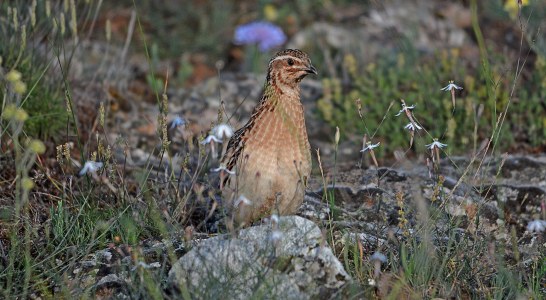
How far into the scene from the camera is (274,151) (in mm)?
5574

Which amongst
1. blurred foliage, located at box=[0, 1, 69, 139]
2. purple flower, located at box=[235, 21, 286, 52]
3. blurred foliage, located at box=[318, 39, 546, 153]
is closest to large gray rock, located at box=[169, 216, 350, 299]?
blurred foliage, located at box=[0, 1, 69, 139]

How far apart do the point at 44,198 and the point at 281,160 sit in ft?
5.67

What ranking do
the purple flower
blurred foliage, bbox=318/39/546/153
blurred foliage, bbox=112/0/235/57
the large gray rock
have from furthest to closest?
blurred foliage, bbox=112/0/235/57 → the purple flower → blurred foliage, bbox=318/39/546/153 → the large gray rock

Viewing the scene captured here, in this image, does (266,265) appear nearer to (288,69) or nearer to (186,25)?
(288,69)

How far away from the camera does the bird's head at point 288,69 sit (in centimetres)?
591

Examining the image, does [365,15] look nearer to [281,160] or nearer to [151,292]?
[281,160]

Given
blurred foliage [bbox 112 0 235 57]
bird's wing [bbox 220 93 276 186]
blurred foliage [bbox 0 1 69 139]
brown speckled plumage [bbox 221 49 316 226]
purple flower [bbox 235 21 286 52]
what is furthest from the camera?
blurred foliage [bbox 112 0 235 57]

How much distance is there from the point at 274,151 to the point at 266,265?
1.06 meters

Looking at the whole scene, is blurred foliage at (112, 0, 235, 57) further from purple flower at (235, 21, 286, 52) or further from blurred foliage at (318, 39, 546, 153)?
blurred foliage at (318, 39, 546, 153)

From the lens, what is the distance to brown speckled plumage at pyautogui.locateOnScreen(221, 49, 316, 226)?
549 cm

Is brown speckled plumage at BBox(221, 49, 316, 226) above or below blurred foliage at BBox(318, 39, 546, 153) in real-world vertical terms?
above

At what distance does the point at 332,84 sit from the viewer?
8.55 metres

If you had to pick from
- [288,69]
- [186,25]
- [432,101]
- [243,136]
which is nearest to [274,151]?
[243,136]

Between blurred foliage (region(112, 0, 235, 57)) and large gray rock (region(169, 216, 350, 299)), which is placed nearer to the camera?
large gray rock (region(169, 216, 350, 299))
